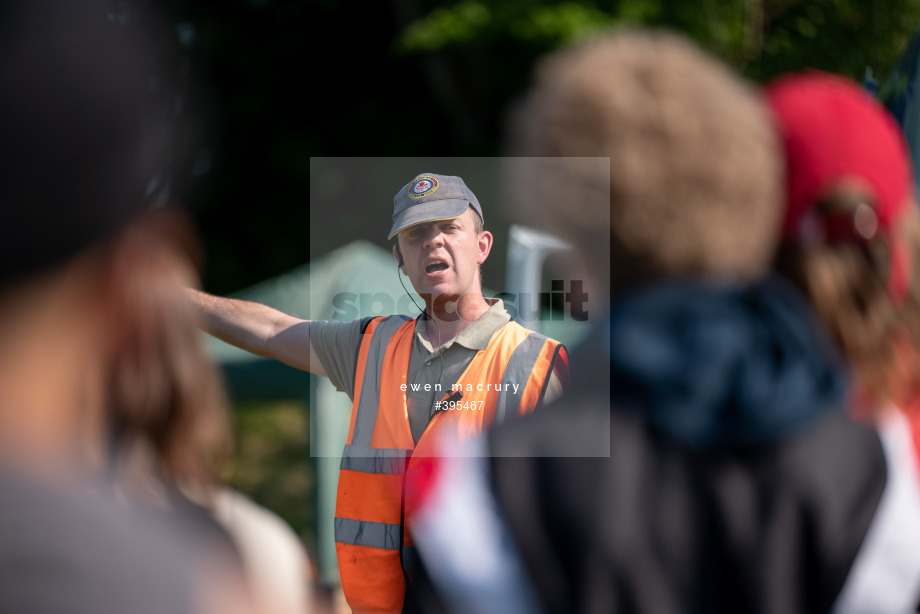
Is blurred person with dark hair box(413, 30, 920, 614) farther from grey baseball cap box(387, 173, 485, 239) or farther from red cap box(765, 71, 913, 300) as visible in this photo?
grey baseball cap box(387, 173, 485, 239)

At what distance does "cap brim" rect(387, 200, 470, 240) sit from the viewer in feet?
6.59

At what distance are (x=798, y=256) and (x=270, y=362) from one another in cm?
432

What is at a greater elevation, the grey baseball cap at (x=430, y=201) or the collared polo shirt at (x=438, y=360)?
the grey baseball cap at (x=430, y=201)

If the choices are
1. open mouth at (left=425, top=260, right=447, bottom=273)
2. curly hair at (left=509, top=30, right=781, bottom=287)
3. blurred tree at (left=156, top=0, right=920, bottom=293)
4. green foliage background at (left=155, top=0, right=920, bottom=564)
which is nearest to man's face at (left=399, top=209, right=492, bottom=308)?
open mouth at (left=425, top=260, right=447, bottom=273)

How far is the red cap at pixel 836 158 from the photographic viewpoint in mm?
1082

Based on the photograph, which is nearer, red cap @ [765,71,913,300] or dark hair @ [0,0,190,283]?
dark hair @ [0,0,190,283]

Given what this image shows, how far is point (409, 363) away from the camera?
2.05m

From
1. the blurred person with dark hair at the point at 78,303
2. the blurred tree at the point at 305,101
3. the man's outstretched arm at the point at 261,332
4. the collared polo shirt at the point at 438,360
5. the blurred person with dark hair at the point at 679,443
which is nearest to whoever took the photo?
the blurred person with dark hair at the point at 78,303

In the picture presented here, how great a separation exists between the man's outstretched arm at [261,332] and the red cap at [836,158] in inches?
53.9

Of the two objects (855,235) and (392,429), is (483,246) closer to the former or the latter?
(392,429)

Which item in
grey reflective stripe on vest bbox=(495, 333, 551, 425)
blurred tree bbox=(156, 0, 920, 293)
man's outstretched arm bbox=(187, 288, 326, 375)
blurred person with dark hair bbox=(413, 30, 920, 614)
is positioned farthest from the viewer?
blurred tree bbox=(156, 0, 920, 293)

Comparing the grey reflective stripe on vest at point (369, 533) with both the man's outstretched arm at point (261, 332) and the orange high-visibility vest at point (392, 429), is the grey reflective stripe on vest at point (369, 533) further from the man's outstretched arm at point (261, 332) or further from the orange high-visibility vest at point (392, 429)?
the man's outstretched arm at point (261, 332)

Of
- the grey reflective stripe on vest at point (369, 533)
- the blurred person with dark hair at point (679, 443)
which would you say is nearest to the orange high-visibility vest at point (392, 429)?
the grey reflective stripe on vest at point (369, 533)

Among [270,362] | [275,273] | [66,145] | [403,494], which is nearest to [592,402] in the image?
[66,145]
